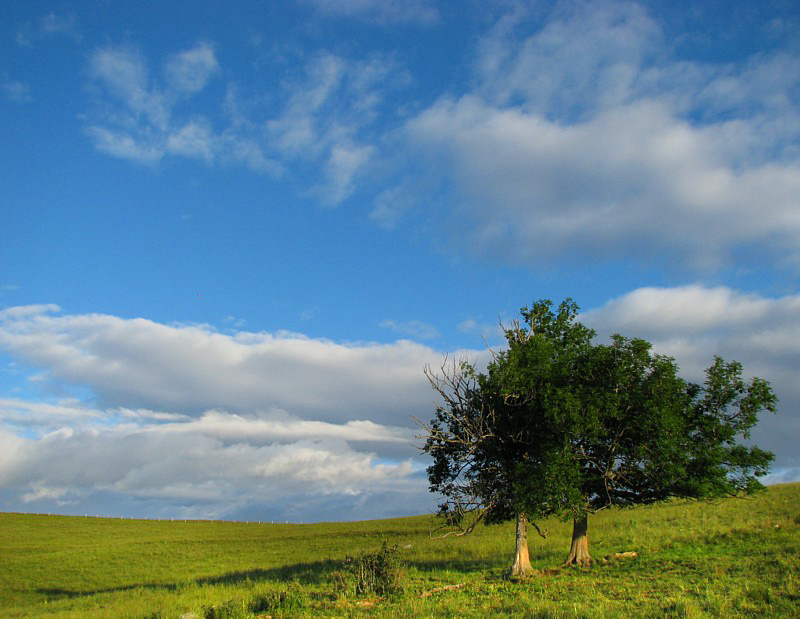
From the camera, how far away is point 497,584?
89.4 ft

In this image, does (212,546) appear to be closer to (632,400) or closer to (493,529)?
(493,529)

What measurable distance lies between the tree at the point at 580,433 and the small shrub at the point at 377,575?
5050 mm

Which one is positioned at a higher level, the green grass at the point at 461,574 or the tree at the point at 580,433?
the tree at the point at 580,433

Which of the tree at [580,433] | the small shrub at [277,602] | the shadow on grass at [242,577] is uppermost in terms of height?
the tree at [580,433]

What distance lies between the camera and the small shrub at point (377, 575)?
85.6ft

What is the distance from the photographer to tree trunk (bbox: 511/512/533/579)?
29688mm

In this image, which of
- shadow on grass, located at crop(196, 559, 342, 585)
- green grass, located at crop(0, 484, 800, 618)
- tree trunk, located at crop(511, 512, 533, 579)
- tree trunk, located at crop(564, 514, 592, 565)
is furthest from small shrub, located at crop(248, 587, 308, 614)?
tree trunk, located at crop(564, 514, 592, 565)

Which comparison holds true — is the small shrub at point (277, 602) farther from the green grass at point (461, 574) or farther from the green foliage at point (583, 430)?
the green foliage at point (583, 430)

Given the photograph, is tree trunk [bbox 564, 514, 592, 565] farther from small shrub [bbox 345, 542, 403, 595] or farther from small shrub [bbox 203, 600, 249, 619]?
small shrub [bbox 203, 600, 249, 619]

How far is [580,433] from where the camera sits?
29.6 meters

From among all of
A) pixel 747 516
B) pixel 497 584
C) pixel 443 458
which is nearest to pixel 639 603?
pixel 497 584

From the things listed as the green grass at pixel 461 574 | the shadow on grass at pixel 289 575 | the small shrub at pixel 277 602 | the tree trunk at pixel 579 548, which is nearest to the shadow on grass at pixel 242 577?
the shadow on grass at pixel 289 575

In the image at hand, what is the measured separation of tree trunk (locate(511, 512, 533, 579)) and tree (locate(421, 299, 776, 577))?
0.20ft

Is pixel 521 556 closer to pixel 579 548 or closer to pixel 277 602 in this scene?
pixel 579 548
